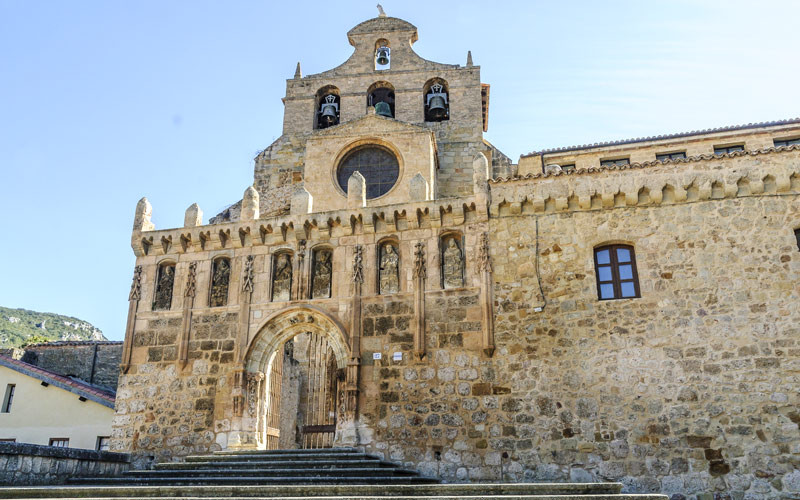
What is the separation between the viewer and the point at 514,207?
1705 cm

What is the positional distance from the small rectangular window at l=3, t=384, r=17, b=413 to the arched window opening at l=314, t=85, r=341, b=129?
16.1m

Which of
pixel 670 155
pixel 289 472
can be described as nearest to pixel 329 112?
pixel 670 155

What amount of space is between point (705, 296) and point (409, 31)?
2165 cm

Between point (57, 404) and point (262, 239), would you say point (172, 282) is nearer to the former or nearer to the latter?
point (262, 239)

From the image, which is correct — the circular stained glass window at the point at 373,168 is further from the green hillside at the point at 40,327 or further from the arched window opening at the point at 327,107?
the green hillside at the point at 40,327

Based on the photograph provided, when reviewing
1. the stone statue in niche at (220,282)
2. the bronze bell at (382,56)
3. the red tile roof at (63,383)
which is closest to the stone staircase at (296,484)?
the stone statue in niche at (220,282)

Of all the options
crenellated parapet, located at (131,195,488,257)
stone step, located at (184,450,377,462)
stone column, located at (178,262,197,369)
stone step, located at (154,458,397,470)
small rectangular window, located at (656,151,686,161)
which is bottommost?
stone step, located at (154,458,397,470)

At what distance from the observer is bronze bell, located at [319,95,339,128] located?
31170 mm

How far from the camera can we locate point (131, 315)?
1884 centimetres

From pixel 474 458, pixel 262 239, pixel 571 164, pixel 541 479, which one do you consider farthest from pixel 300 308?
pixel 571 164

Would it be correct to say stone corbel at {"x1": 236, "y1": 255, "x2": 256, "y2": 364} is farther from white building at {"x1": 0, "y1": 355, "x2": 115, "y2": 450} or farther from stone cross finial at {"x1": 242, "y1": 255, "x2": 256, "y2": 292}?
white building at {"x1": 0, "y1": 355, "x2": 115, "y2": 450}

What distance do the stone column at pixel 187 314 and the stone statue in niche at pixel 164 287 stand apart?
1.90ft

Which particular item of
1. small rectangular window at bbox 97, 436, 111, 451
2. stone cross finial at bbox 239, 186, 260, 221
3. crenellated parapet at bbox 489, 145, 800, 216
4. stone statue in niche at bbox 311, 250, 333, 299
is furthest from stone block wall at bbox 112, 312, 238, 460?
crenellated parapet at bbox 489, 145, 800, 216

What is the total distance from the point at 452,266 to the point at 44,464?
32.1 ft
